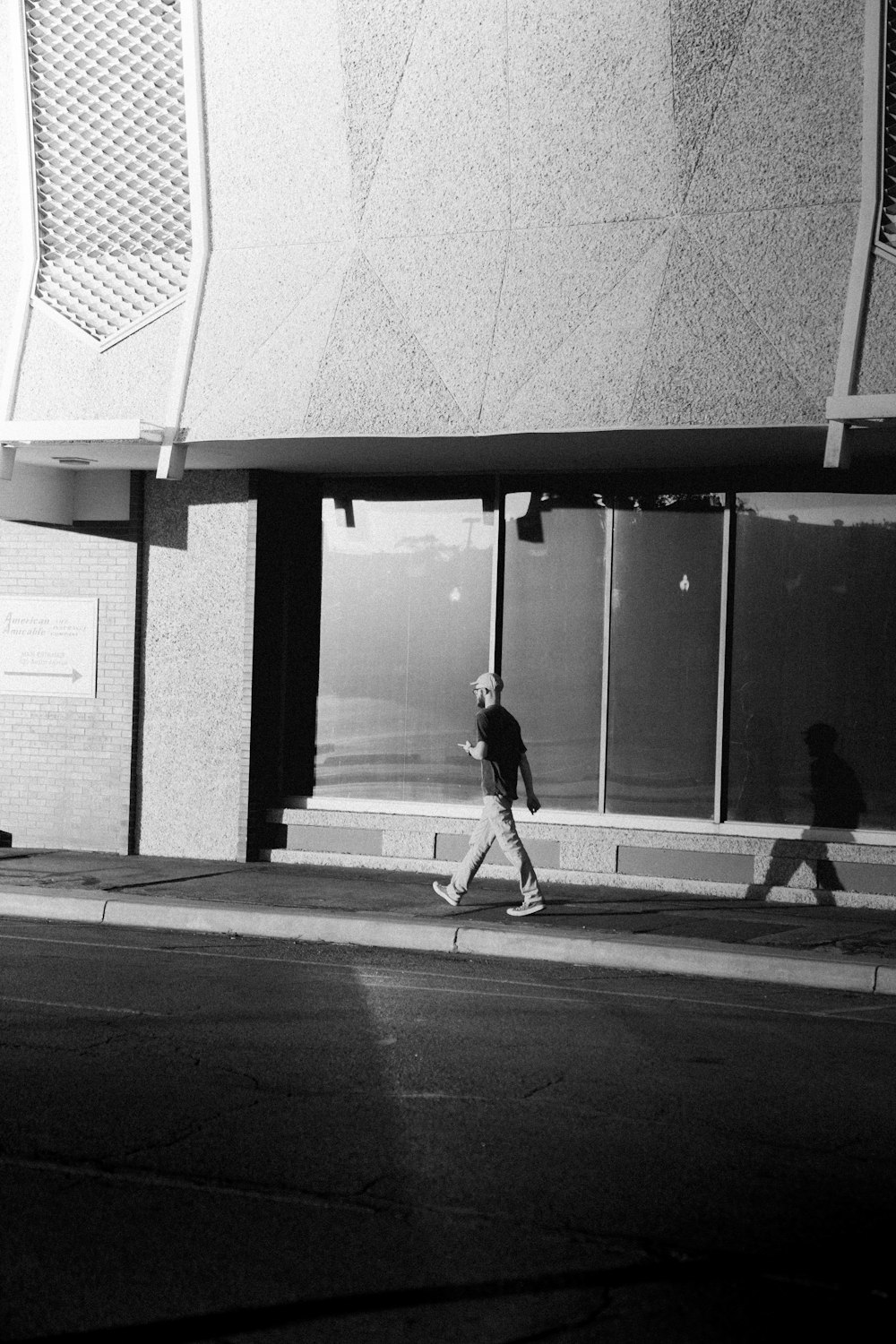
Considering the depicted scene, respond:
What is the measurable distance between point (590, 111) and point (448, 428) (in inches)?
113

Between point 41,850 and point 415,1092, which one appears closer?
point 415,1092

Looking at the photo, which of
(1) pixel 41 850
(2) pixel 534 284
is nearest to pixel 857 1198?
(2) pixel 534 284

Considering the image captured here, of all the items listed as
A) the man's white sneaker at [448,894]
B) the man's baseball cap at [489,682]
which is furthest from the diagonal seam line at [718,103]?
the man's white sneaker at [448,894]

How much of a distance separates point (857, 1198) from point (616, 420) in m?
8.43

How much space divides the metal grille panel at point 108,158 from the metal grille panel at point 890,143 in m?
6.35

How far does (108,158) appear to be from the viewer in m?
15.2

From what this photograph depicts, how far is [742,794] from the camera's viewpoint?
573 inches

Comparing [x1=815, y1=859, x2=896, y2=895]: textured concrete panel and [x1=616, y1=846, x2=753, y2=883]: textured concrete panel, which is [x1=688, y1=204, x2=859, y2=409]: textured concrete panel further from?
[x1=616, y1=846, x2=753, y2=883]: textured concrete panel

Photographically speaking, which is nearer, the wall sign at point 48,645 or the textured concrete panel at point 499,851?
the textured concrete panel at point 499,851

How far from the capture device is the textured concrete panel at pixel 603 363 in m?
13.2

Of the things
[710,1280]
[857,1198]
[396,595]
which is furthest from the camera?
[396,595]

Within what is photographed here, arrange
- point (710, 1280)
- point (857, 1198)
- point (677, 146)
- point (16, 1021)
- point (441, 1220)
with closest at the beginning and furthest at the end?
point (710, 1280) → point (441, 1220) → point (857, 1198) → point (16, 1021) → point (677, 146)

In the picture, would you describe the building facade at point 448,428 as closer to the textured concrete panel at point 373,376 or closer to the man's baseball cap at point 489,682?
the textured concrete panel at point 373,376

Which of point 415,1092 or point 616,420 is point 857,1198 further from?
point 616,420
